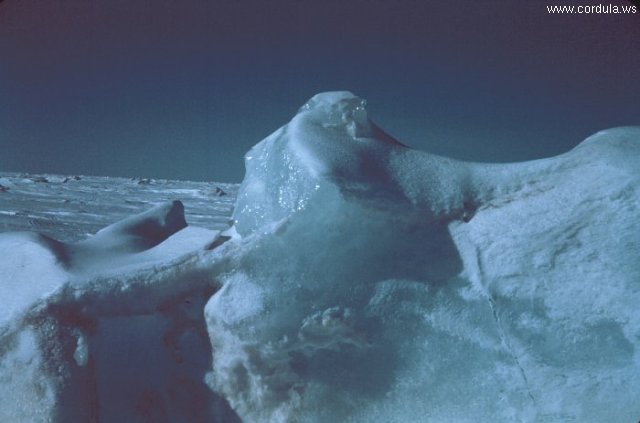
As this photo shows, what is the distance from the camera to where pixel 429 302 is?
1741 mm

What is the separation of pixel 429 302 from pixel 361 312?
23 cm

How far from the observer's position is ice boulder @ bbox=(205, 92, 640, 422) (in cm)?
163

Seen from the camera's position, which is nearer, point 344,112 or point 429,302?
point 429,302

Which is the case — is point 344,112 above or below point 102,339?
above

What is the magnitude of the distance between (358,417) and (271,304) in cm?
45

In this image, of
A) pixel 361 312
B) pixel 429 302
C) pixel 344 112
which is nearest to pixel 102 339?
pixel 361 312

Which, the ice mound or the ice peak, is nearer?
the ice mound

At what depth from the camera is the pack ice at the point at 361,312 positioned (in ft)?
5.27

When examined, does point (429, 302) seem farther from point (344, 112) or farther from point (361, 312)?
point (344, 112)

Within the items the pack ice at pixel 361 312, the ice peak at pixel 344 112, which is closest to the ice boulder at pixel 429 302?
the pack ice at pixel 361 312

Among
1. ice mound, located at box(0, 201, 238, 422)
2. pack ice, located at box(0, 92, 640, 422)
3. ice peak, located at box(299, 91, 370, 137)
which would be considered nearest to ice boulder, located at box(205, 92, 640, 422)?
pack ice, located at box(0, 92, 640, 422)

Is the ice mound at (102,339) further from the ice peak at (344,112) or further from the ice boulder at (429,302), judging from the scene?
the ice peak at (344,112)

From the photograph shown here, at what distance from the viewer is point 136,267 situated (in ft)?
5.95

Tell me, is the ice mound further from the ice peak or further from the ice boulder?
the ice peak
